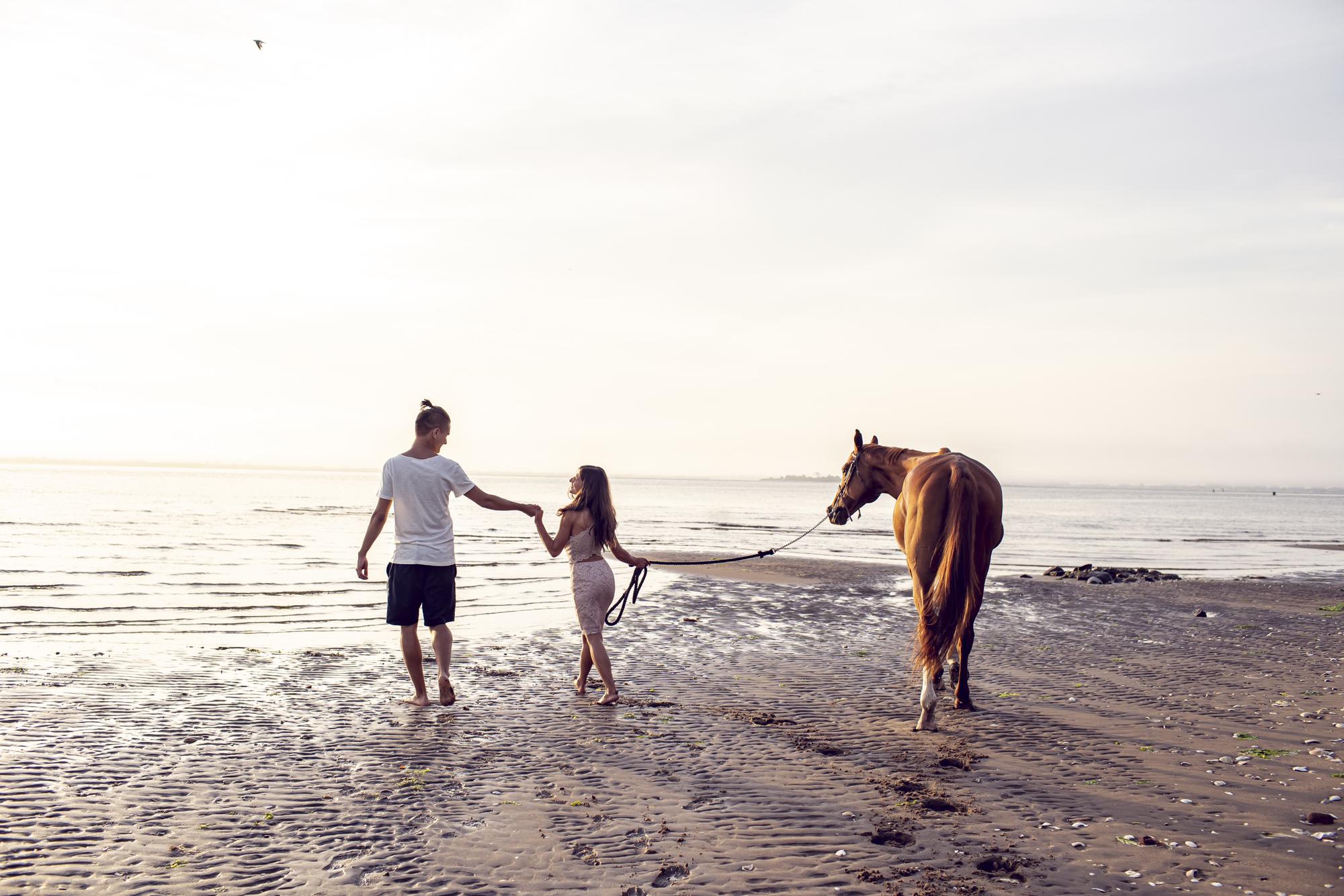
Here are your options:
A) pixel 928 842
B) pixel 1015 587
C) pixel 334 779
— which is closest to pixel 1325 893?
pixel 928 842

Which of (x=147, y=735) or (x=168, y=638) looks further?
(x=168, y=638)

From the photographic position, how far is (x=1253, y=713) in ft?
26.2

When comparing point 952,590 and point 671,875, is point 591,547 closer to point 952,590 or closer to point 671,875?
point 952,590

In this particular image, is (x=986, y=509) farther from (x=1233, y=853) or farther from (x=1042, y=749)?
(x=1233, y=853)

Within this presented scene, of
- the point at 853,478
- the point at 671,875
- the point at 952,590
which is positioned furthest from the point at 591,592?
the point at 671,875

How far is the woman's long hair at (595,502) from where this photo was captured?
802 centimetres

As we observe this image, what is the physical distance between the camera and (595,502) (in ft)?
26.3

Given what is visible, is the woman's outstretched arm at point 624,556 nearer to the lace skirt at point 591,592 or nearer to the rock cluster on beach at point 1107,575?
the lace skirt at point 591,592

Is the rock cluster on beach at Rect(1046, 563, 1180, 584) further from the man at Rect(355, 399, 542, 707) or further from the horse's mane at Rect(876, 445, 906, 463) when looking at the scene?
the man at Rect(355, 399, 542, 707)

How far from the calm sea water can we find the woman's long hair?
551 centimetres

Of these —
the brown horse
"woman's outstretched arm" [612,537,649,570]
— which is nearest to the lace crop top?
"woman's outstretched arm" [612,537,649,570]

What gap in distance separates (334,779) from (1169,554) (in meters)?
33.5

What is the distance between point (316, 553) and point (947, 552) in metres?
19.7

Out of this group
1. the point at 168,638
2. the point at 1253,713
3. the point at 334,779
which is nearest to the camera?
the point at 334,779
